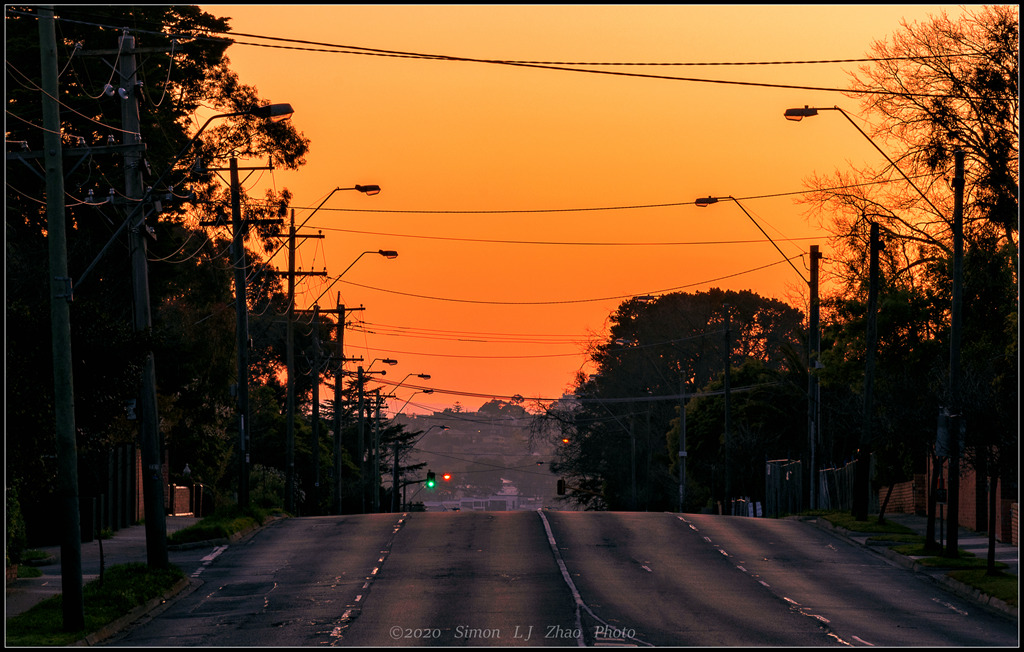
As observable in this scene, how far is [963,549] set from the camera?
31.0 metres

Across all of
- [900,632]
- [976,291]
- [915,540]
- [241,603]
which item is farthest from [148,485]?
[976,291]

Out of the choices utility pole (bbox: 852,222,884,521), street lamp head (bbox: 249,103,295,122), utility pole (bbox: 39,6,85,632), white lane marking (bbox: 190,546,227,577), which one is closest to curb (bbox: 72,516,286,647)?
utility pole (bbox: 39,6,85,632)

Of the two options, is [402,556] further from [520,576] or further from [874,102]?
[874,102]

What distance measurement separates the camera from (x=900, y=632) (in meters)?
19.0

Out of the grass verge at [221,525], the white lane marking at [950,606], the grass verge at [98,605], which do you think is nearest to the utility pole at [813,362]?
the grass verge at [221,525]

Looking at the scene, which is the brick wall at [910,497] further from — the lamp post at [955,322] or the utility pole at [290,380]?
the utility pole at [290,380]

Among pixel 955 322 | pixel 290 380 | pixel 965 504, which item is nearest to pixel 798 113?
pixel 955 322

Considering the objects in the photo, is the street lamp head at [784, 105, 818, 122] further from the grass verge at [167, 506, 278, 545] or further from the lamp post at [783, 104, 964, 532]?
the grass verge at [167, 506, 278, 545]

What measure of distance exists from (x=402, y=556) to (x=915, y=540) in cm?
1324

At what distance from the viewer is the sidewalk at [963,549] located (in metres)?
22.8

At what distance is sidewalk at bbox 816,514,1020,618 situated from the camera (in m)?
22.8

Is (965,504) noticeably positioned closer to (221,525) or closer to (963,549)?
(963,549)

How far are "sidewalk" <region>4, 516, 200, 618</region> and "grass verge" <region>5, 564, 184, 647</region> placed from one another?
1.51 ft

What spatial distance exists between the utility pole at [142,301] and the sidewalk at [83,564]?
64.8 inches
